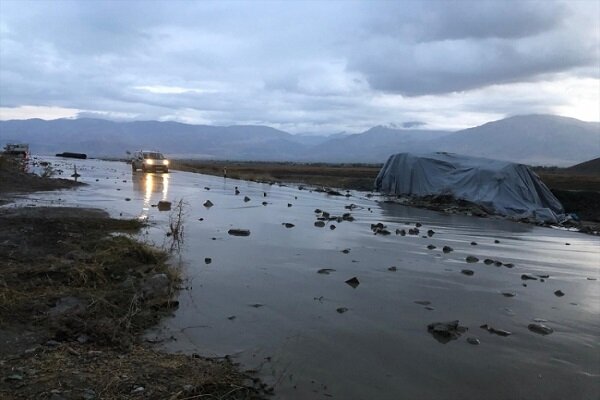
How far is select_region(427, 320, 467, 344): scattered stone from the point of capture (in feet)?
24.3

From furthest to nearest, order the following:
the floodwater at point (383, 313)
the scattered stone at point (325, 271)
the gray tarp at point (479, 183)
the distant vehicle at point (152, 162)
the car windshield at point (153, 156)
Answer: the car windshield at point (153, 156) → the distant vehicle at point (152, 162) → the gray tarp at point (479, 183) → the scattered stone at point (325, 271) → the floodwater at point (383, 313)

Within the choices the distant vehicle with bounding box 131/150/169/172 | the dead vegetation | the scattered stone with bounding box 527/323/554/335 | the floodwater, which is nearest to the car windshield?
the distant vehicle with bounding box 131/150/169/172

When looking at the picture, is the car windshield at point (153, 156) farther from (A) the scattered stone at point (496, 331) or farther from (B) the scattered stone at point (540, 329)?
(B) the scattered stone at point (540, 329)

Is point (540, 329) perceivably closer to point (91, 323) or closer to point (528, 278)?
point (528, 278)

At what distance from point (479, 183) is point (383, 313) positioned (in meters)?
25.3

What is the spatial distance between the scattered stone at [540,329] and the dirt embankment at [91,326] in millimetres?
4811

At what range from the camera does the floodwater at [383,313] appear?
6.01 metres

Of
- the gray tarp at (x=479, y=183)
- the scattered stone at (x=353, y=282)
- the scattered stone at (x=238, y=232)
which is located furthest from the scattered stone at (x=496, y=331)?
the gray tarp at (x=479, y=183)

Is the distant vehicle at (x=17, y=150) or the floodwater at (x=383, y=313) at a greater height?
the distant vehicle at (x=17, y=150)

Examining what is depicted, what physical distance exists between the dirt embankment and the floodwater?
0.51m

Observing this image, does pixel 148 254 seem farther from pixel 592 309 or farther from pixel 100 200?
pixel 100 200

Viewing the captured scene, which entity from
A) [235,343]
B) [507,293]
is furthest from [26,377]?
[507,293]

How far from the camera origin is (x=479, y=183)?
31547 millimetres

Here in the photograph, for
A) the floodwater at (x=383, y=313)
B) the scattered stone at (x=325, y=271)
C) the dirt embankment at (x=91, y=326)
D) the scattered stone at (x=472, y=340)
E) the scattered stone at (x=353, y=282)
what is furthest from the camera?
the scattered stone at (x=325, y=271)
